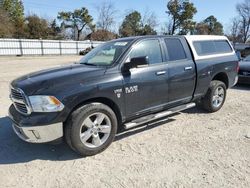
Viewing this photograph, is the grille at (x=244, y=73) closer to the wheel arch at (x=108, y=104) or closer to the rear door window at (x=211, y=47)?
the rear door window at (x=211, y=47)

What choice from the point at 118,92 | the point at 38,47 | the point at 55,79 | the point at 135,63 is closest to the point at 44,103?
the point at 55,79

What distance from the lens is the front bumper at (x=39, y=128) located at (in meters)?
3.43

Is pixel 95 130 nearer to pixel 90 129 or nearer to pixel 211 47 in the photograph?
pixel 90 129

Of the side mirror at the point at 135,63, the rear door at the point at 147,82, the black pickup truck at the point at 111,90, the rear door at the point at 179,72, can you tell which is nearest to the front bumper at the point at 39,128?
the black pickup truck at the point at 111,90

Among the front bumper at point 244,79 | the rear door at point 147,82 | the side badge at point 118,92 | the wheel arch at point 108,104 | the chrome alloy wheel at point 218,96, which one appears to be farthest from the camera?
the front bumper at point 244,79

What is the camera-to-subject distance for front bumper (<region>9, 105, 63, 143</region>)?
343 centimetres

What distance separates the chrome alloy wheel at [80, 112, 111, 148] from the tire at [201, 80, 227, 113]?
295cm

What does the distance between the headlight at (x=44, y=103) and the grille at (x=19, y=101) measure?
Result: 0.16m

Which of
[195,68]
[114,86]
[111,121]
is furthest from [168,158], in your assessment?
[195,68]

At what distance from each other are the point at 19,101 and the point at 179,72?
9.95 ft

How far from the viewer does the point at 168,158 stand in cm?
378

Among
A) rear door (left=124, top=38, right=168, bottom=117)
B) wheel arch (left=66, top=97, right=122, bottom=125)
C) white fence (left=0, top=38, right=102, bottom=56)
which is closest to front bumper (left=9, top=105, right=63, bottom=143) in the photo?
wheel arch (left=66, top=97, right=122, bottom=125)

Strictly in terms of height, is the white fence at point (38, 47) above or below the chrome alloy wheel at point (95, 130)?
above

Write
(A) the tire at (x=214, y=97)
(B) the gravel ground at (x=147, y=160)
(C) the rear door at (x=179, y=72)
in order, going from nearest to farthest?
1. (B) the gravel ground at (x=147, y=160)
2. (C) the rear door at (x=179, y=72)
3. (A) the tire at (x=214, y=97)
